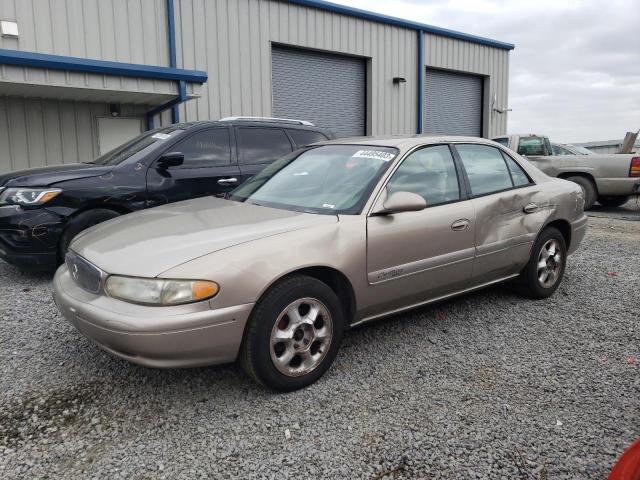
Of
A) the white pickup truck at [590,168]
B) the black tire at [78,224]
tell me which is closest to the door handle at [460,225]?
the black tire at [78,224]

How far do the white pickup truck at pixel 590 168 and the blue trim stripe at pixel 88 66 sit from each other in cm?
701

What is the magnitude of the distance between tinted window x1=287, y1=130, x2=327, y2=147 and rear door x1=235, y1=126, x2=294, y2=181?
0.37 ft

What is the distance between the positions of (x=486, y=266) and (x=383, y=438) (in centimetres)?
197

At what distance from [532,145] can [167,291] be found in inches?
431

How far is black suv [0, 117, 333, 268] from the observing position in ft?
16.6

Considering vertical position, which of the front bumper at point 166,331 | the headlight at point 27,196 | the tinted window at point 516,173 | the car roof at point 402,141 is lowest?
the front bumper at point 166,331

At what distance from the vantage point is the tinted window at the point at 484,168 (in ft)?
13.6

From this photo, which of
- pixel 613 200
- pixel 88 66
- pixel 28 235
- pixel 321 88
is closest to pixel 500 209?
pixel 28 235

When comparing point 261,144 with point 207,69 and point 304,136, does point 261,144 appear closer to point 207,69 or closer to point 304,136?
point 304,136

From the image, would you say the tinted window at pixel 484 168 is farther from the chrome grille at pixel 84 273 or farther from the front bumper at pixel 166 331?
the chrome grille at pixel 84 273

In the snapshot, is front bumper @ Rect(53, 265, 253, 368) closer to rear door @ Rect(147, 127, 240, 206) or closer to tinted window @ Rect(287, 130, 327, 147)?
rear door @ Rect(147, 127, 240, 206)

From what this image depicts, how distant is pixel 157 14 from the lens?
1092 cm

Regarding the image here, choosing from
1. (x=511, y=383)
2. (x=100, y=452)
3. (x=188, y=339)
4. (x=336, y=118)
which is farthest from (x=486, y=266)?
(x=336, y=118)

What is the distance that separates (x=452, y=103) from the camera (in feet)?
57.1
